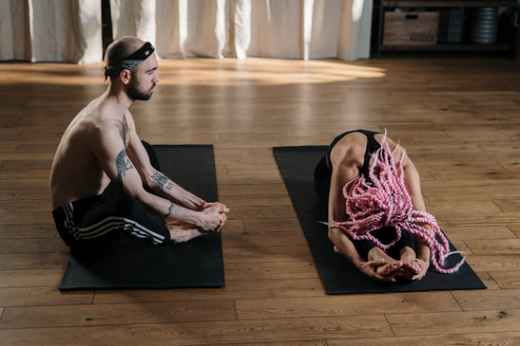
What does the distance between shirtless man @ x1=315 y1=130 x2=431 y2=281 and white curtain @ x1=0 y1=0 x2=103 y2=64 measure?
2969 mm

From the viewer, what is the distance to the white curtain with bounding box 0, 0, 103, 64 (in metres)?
4.52

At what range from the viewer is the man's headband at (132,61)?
188 cm

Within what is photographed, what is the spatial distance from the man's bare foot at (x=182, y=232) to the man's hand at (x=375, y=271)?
0.59 metres

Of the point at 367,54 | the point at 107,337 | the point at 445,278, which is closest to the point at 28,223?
the point at 107,337

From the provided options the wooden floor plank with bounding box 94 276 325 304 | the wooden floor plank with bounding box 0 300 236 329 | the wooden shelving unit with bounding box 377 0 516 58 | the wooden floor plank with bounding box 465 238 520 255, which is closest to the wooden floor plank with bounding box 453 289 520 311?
the wooden floor plank with bounding box 465 238 520 255

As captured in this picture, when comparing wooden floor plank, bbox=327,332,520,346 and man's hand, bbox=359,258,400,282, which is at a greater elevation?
man's hand, bbox=359,258,400,282

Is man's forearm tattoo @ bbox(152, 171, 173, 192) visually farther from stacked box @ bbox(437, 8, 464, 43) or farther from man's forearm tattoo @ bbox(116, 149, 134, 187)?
stacked box @ bbox(437, 8, 464, 43)

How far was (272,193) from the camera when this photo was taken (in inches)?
103

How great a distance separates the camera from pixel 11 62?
4.64 m


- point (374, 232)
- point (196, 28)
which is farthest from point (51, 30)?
point (374, 232)

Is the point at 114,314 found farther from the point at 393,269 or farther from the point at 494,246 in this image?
the point at 494,246

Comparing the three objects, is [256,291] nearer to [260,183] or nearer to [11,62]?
[260,183]

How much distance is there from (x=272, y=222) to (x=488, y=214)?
0.86 m

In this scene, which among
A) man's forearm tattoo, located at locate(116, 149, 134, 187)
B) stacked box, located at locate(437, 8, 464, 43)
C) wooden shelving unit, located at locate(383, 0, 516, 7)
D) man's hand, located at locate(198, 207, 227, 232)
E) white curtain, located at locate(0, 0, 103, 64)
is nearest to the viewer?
man's forearm tattoo, located at locate(116, 149, 134, 187)
